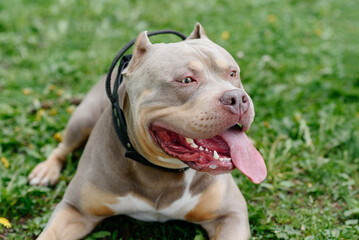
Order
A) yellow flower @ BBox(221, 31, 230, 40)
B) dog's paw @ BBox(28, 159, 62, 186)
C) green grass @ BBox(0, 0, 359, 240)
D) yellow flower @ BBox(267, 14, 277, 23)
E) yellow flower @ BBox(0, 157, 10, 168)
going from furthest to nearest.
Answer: yellow flower @ BBox(267, 14, 277, 23), yellow flower @ BBox(221, 31, 230, 40), yellow flower @ BBox(0, 157, 10, 168), dog's paw @ BBox(28, 159, 62, 186), green grass @ BBox(0, 0, 359, 240)

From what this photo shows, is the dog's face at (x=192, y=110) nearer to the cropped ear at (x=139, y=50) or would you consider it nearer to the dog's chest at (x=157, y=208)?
the cropped ear at (x=139, y=50)

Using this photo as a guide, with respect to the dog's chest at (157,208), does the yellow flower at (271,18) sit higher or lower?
lower

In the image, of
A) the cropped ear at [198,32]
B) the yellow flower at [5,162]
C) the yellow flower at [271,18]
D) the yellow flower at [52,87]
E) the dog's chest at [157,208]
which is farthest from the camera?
the yellow flower at [271,18]

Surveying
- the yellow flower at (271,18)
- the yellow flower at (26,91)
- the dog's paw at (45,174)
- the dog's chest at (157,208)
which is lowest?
the dog's paw at (45,174)

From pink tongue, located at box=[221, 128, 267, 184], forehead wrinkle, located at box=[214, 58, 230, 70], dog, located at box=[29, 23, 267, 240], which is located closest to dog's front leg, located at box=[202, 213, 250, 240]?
dog, located at box=[29, 23, 267, 240]

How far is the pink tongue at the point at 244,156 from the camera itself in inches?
106

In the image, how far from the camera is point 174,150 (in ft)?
9.05

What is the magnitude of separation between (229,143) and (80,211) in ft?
3.99

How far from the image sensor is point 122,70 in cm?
315

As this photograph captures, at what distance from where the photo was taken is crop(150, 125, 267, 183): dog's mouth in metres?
2.69

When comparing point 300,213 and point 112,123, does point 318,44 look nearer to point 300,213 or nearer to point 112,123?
point 300,213

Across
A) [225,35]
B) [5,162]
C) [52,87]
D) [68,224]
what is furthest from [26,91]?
[225,35]

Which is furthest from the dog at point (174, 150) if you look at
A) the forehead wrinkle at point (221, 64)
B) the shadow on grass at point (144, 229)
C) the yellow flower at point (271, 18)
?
the yellow flower at point (271, 18)

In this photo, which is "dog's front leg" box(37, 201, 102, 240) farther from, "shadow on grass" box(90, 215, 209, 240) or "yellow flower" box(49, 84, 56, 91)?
"yellow flower" box(49, 84, 56, 91)
